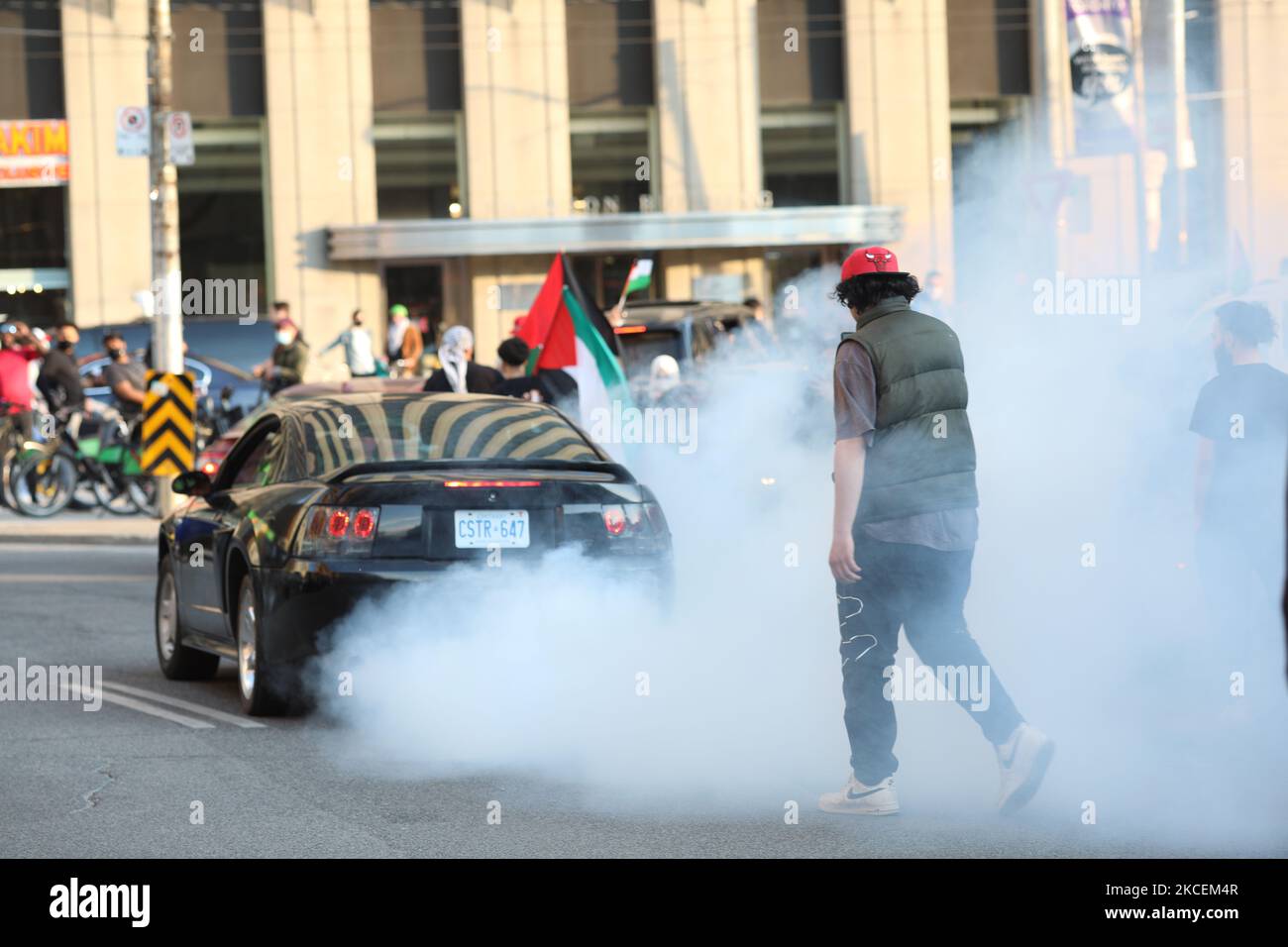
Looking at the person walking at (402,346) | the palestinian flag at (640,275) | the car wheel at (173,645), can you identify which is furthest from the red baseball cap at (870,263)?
the person walking at (402,346)

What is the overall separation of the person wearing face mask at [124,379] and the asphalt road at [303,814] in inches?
469

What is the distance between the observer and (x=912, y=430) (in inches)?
269

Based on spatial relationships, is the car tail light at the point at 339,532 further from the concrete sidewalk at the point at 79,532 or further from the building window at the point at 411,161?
the building window at the point at 411,161

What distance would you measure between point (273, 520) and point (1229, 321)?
3998 mm

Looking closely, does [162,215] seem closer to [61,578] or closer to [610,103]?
[61,578]

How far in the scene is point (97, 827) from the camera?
6934mm

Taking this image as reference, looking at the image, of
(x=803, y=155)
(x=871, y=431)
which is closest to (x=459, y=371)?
(x=871, y=431)

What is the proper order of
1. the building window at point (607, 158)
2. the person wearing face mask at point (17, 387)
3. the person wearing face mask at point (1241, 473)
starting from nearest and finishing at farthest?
the person wearing face mask at point (1241, 473) → the person wearing face mask at point (17, 387) → the building window at point (607, 158)

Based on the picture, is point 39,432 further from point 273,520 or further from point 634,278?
point 273,520

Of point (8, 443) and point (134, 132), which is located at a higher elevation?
point (134, 132)

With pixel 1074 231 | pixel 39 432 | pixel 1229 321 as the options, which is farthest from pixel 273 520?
pixel 39 432

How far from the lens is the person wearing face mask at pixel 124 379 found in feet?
70.0

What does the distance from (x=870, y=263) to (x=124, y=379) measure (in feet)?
51.4

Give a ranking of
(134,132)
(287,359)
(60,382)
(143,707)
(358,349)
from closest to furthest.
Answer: (143,707)
(134,132)
(60,382)
(287,359)
(358,349)
